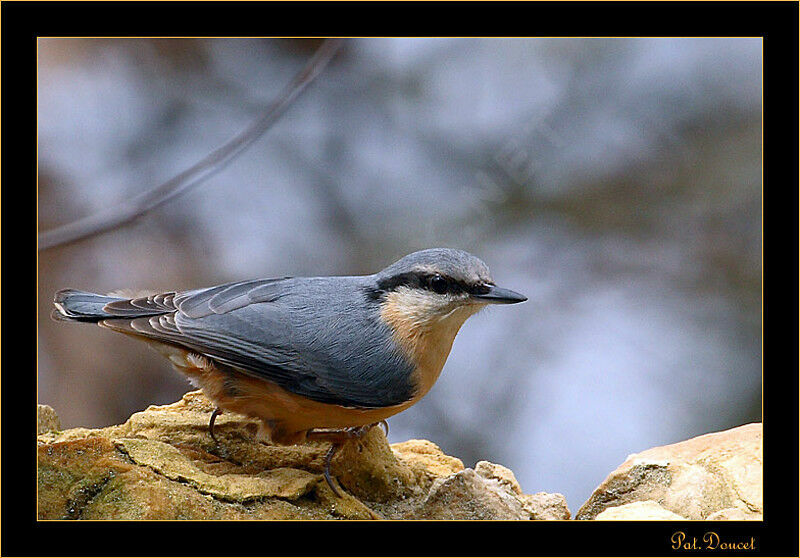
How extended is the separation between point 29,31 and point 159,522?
1.47 meters

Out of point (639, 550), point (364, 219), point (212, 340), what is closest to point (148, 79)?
point (364, 219)

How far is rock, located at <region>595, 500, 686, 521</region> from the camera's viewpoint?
207 centimetres

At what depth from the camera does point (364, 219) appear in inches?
211

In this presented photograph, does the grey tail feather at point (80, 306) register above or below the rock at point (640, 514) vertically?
above

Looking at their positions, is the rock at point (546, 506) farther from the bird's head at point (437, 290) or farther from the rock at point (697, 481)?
the bird's head at point (437, 290)

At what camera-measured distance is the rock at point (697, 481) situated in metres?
2.30

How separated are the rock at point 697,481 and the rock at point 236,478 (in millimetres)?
244

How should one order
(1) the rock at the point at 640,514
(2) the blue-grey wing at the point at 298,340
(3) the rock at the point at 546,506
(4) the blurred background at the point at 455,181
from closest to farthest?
(1) the rock at the point at 640,514
(3) the rock at the point at 546,506
(2) the blue-grey wing at the point at 298,340
(4) the blurred background at the point at 455,181

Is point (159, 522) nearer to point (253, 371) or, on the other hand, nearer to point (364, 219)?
point (253, 371)

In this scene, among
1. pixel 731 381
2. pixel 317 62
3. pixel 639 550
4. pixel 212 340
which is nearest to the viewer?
pixel 639 550

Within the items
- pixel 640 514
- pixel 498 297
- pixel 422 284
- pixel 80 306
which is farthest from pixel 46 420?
pixel 640 514

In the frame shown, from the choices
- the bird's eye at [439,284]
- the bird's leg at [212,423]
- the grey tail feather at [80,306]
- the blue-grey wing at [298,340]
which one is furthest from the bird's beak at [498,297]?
the grey tail feather at [80,306]

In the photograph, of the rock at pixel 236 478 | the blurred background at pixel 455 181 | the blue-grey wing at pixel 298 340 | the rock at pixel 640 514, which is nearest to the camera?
the rock at pixel 640 514

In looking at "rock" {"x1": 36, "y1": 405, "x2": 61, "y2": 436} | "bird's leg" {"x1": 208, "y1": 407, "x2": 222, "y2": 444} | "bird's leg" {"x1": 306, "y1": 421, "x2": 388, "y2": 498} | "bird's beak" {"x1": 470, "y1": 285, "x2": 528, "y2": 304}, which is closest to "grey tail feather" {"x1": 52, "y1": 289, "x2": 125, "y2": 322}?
"rock" {"x1": 36, "y1": 405, "x2": 61, "y2": 436}
